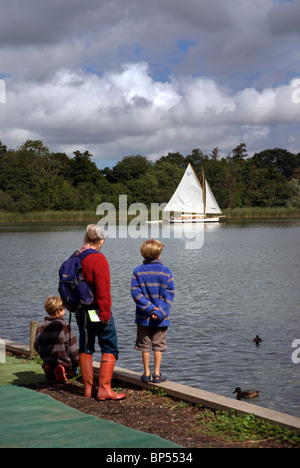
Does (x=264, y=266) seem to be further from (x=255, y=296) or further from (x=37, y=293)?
(x=37, y=293)

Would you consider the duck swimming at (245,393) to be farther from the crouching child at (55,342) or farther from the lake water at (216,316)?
the crouching child at (55,342)

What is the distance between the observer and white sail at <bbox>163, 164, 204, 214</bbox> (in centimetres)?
7425

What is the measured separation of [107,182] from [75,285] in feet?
294

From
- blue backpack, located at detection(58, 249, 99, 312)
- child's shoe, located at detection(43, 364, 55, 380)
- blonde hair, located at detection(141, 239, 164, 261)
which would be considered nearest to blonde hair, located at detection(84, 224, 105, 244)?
blue backpack, located at detection(58, 249, 99, 312)

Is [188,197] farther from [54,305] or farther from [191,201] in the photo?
[54,305]

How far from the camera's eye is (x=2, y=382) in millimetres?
7152

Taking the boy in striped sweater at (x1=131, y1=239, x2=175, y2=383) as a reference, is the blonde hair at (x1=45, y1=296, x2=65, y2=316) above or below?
below

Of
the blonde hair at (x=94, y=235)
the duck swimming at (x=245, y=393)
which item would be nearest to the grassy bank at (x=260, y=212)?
the duck swimming at (x=245, y=393)

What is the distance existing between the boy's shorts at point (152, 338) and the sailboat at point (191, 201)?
66.5m

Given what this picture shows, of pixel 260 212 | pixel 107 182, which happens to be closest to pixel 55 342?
pixel 260 212

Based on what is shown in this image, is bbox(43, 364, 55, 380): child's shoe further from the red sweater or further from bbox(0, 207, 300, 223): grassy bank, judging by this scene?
bbox(0, 207, 300, 223): grassy bank

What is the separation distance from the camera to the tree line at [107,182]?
8656cm

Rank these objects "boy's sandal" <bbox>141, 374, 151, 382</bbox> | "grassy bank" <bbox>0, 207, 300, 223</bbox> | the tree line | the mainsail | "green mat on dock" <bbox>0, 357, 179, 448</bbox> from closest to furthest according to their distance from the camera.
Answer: "green mat on dock" <bbox>0, 357, 179, 448</bbox>
"boy's sandal" <bbox>141, 374, 151, 382</bbox>
the mainsail
"grassy bank" <bbox>0, 207, 300, 223</bbox>
the tree line

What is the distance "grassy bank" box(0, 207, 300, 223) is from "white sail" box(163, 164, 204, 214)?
1084cm
